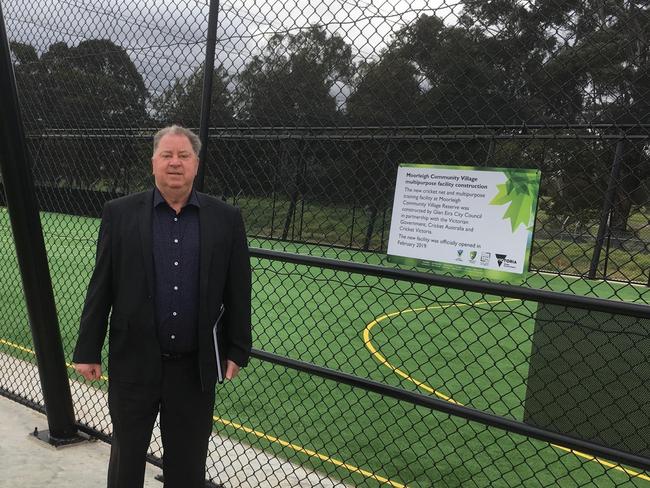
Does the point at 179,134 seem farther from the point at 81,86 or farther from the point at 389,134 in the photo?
the point at 81,86

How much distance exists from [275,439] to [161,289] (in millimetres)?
2509

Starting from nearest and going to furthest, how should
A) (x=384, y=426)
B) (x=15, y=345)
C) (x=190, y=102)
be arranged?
(x=190, y=102), (x=384, y=426), (x=15, y=345)

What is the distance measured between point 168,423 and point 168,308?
0.51 metres

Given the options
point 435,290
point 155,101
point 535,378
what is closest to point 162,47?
point 155,101

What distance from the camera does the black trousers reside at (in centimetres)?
249

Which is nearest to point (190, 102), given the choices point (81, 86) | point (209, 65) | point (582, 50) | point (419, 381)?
point (81, 86)

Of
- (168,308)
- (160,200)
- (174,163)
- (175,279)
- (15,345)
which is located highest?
(174,163)

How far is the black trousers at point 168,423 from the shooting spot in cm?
249

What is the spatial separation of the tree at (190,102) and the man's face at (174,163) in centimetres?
159

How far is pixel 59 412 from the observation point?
12.5ft

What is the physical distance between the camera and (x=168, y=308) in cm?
242

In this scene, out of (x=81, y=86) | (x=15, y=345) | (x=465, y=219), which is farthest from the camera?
(x=15, y=345)

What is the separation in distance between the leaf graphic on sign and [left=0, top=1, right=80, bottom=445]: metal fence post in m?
2.59

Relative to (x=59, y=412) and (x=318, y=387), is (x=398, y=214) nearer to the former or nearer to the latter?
(x=59, y=412)
